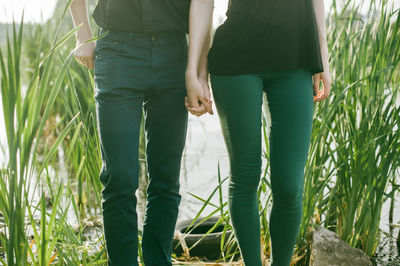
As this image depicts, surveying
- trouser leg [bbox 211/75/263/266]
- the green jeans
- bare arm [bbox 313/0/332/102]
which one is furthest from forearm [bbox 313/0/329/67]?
trouser leg [bbox 211/75/263/266]

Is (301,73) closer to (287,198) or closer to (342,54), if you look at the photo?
(287,198)

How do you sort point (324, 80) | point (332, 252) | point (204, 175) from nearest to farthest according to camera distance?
point (324, 80) < point (332, 252) < point (204, 175)

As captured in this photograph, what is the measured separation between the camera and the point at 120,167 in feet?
3.94

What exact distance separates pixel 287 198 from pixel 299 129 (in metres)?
0.20

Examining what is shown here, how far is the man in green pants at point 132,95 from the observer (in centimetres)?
120

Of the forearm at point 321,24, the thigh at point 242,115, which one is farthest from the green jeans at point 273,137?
the forearm at point 321,24

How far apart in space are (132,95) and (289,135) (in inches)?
18.1

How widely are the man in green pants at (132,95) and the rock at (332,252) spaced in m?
0.56

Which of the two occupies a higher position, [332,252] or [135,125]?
[135,125]

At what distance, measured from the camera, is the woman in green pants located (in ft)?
3.82

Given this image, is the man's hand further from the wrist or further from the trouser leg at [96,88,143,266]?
the trouser leg at [96,88,143,266]

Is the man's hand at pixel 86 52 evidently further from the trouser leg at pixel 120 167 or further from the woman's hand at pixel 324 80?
the woman's hand at pixel 324 80

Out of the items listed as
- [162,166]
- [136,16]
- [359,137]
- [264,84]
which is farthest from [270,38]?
[359,137]

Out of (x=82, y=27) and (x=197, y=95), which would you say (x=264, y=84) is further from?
Answer: (x=82, y=27)
